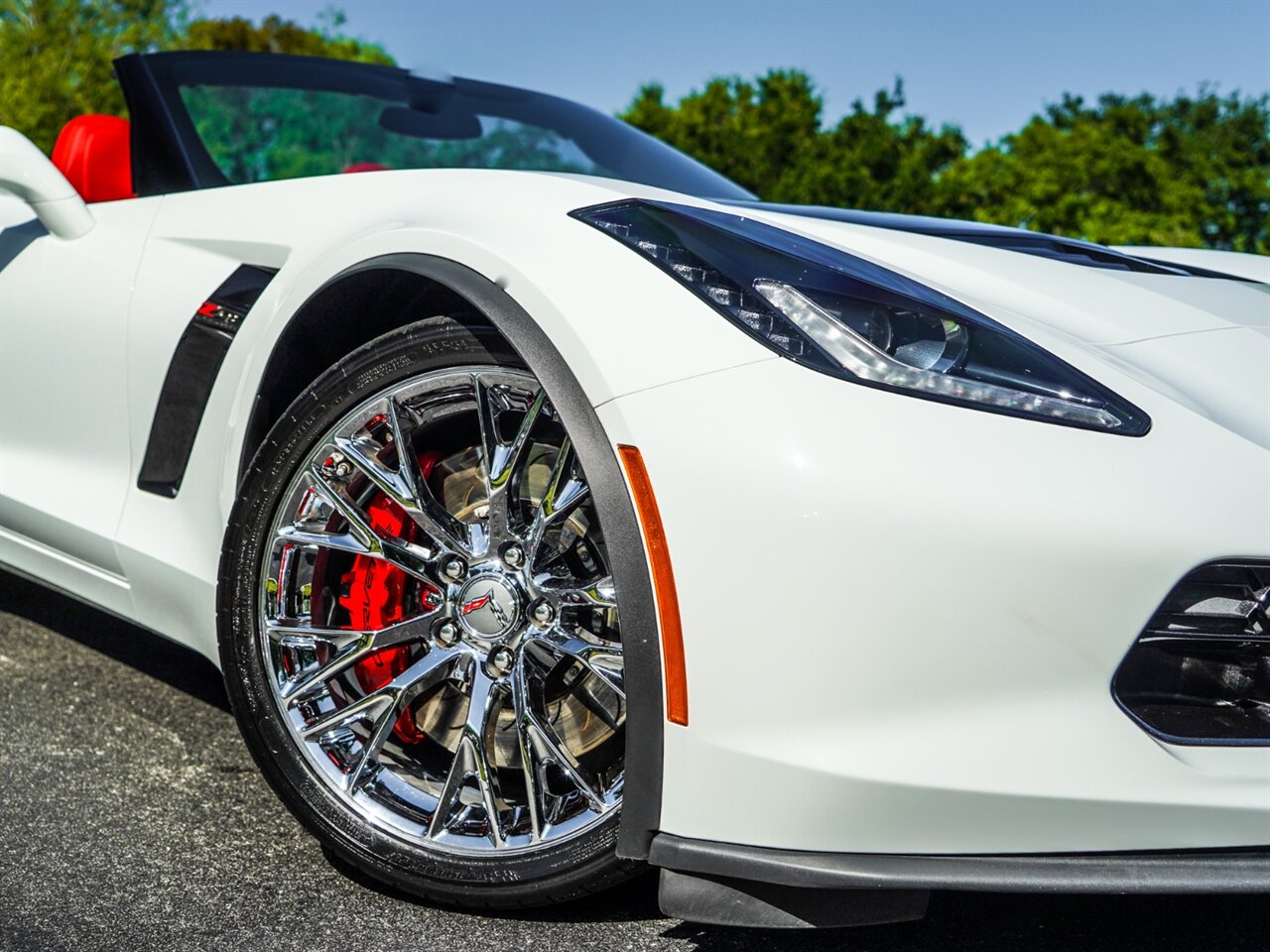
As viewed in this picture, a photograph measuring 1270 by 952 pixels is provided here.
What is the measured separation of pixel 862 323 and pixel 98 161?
7.29ft

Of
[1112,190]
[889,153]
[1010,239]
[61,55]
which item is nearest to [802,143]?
[889,153]

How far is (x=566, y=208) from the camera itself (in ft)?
6.06

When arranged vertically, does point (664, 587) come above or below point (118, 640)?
above

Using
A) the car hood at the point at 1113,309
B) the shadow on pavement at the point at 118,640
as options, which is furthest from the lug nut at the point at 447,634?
the shadow on pavement at the point at 118,640

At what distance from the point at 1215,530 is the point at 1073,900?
0.84 m

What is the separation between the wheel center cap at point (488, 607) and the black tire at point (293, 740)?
31 cm

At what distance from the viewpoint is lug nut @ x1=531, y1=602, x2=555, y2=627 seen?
72.7 inches

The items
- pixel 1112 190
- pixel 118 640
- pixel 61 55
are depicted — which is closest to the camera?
pixel 118 640

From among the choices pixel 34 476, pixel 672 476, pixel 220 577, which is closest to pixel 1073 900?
pixel 672 476

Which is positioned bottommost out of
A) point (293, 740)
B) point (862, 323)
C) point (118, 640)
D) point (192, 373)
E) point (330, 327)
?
point (118, 640)

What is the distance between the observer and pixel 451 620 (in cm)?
192

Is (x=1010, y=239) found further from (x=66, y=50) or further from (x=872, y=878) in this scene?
(x=66, y=50)

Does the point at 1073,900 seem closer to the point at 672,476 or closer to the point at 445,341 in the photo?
the point at 672,476

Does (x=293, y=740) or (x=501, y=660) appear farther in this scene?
(x=293, y=740)
